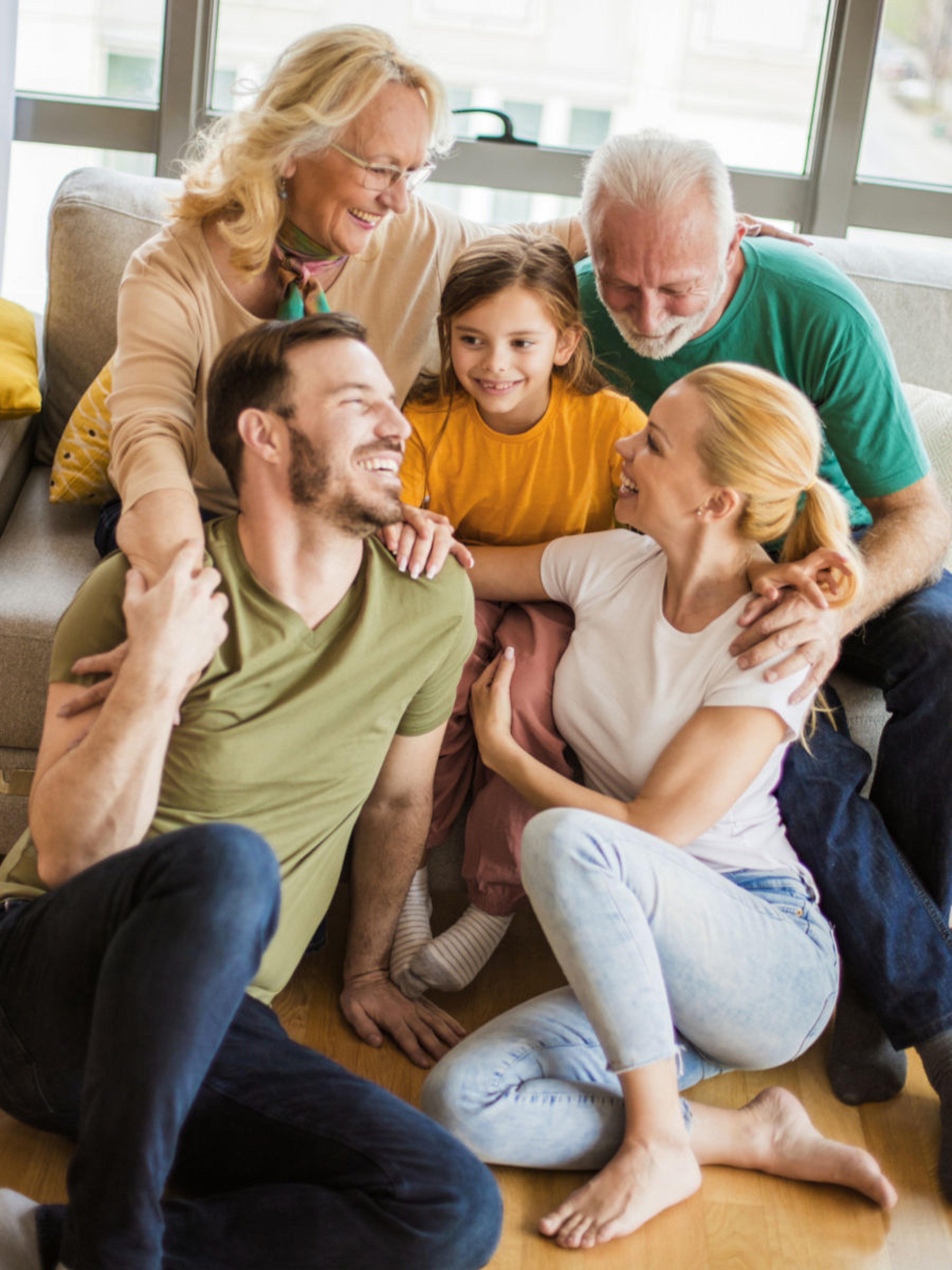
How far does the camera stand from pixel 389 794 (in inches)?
72.6

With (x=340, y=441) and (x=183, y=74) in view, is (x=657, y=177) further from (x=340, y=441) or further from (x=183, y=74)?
(x=183, y=74)

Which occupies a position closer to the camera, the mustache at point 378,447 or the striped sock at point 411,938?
the mustache at point 378,447

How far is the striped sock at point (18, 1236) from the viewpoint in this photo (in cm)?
134

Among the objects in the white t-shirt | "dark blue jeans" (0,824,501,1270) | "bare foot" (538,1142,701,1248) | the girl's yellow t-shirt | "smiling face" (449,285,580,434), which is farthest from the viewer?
the girl's yellow t-shirt

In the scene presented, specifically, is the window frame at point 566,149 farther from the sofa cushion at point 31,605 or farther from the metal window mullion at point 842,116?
the sofa cushion at point 31,605

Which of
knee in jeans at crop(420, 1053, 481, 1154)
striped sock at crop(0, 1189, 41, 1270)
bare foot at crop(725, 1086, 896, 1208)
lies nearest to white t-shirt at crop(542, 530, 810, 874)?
bare foot at crop(725, 1086, 896, 1208)

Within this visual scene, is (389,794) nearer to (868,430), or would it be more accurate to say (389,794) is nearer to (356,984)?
(356,984)

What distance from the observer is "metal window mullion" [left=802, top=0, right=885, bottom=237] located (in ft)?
11.1

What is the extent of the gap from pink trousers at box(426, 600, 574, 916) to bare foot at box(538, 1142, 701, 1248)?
47cm

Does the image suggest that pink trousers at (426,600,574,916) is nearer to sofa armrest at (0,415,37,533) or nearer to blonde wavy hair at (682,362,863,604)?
blonde wavy hair at (682,362,863,604)

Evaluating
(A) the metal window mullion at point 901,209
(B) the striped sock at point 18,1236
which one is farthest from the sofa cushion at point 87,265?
(A) the metal window mullion at point 901,209

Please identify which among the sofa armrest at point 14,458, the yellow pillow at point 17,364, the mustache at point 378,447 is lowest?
the sofa armrest at point 14,458

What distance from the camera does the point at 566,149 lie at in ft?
11.2

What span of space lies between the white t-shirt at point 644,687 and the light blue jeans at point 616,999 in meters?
0.12
